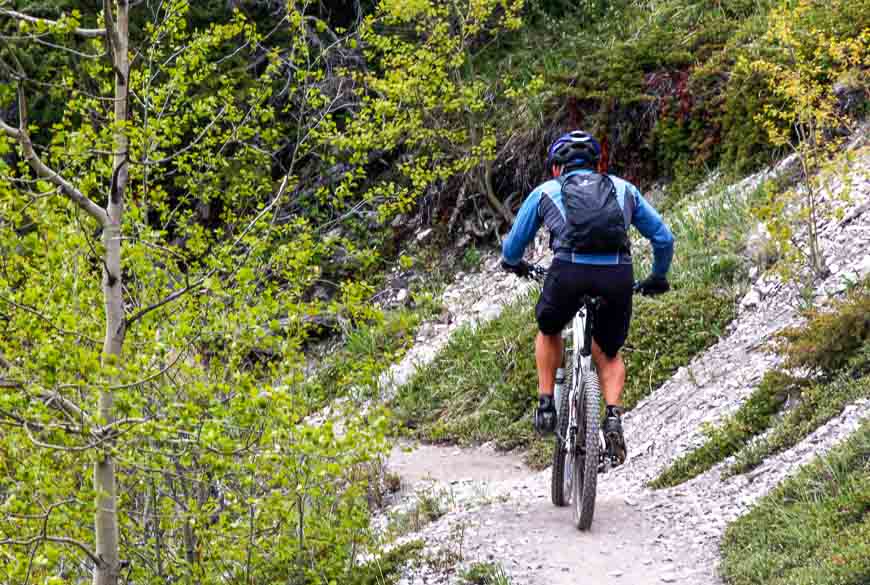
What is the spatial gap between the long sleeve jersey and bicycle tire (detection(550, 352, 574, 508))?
0.88 m

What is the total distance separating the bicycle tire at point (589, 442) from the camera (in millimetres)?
5727

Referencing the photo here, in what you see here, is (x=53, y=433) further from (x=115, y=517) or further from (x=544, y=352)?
(x=544, y=352)

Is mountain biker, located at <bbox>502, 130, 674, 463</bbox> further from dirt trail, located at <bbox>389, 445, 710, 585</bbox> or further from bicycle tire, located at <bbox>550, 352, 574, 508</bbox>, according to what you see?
dirt trail, located at <bbox>389, 445, 710, 585</bbox>

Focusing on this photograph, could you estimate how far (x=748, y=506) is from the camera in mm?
6020

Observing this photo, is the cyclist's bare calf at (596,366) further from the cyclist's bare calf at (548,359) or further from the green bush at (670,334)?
the green bush at (670,334)

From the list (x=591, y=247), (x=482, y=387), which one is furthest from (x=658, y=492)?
(x=482, y=387)

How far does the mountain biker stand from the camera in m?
5.50

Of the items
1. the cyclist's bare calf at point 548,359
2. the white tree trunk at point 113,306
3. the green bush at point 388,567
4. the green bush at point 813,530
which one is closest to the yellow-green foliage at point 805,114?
the cyclist's bare calf at point 548,359

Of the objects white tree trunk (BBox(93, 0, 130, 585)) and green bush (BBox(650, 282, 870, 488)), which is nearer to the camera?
white tree trunk (BBox(93, 0, 130, 585))

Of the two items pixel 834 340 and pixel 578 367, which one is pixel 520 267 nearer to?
pixel 578 367

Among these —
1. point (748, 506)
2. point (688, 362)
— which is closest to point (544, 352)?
point (748, 506)

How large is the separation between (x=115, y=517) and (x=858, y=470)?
13.9 feet

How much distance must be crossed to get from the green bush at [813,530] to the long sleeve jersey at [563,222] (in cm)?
150

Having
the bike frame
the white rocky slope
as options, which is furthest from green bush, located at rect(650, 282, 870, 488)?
the bike frame
